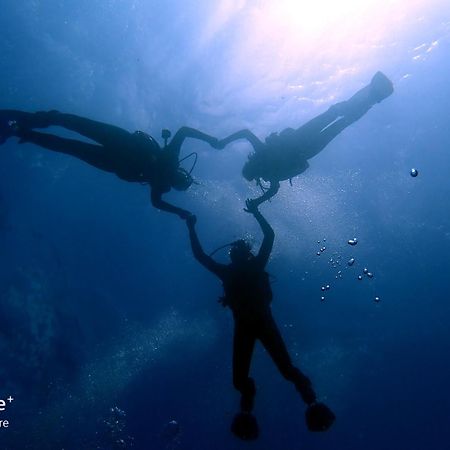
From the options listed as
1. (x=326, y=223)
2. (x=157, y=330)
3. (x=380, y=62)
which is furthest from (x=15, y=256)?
(x=380, y=62)

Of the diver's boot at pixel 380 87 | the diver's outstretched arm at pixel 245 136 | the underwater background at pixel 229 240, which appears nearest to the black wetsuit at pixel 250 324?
the diver's outstretched arm at pixel 245 136

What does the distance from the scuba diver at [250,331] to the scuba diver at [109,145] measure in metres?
1.43

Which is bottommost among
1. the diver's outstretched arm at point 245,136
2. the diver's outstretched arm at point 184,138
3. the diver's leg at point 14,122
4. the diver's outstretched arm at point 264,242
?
the diver's outstretched arm at point 264,242

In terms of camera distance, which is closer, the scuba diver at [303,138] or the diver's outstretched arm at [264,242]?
the diver's outstretched arm at [264,242]

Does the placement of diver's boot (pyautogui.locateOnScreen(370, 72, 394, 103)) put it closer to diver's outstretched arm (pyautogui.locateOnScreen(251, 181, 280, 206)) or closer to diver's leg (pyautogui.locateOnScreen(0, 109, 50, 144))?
diver's outstretched arm (pyautogui.locateOnScreen(251, 181, 280, 206))

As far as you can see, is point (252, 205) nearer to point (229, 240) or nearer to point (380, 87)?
point (380, 87)

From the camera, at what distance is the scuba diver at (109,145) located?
816cm

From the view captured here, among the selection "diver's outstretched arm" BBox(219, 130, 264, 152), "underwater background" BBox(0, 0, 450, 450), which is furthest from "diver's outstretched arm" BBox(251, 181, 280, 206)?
"underwater background" BBox(0, 0, 450, 450)

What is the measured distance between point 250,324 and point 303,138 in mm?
4315

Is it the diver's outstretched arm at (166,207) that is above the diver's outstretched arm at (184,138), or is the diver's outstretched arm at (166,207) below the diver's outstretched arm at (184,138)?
below

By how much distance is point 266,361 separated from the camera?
33.1m

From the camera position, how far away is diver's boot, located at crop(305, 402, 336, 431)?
19.0 ft

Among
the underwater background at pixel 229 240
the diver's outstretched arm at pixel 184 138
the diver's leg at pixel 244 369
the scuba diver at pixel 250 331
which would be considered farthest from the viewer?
the underwater background at pixel 229 240

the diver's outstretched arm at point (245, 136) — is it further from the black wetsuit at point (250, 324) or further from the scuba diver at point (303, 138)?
the black wetsuit at point (250, 324)
